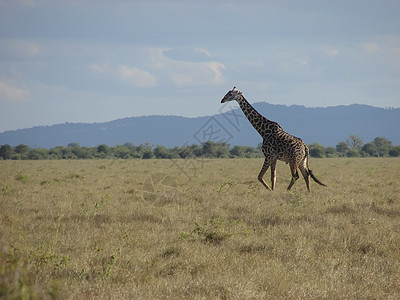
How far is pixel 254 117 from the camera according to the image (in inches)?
603

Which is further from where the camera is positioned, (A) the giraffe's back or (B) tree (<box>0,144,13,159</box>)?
(B) tree (<box>0,144,13,159</box>)

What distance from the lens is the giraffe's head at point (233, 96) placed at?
592 inches

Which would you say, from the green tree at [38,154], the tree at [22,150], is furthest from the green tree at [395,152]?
the tree at [22,150]

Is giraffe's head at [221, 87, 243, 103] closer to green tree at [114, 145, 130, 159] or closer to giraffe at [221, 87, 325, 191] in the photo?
giraffe at [221, 87, 325, 191]

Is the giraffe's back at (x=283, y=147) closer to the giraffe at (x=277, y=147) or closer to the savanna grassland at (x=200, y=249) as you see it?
the giraffe at (x=277, y=147)

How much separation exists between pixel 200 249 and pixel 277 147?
8.02 metres

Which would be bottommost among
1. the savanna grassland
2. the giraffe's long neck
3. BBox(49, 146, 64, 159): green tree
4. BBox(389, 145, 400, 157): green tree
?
the savanna grassland

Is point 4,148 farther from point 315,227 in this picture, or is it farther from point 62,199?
point 315,227

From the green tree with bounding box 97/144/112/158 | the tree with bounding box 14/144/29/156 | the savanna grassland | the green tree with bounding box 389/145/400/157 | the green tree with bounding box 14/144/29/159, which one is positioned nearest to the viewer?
the savanna grassland

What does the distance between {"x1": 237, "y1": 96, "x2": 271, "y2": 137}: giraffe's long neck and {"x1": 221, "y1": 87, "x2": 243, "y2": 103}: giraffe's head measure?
17cm

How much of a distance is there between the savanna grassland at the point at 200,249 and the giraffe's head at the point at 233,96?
3819 millimetres

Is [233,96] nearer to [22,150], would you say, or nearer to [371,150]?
[22,150]

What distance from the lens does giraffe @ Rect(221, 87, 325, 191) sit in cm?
1416

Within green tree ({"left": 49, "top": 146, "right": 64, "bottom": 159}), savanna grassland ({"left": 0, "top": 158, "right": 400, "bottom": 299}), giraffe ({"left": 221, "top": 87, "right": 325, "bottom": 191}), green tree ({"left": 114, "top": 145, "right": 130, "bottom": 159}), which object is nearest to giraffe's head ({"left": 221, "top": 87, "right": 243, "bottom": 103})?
giraffe ({"left": 221, "top": 87, "right": 325, "bottom": 191})
